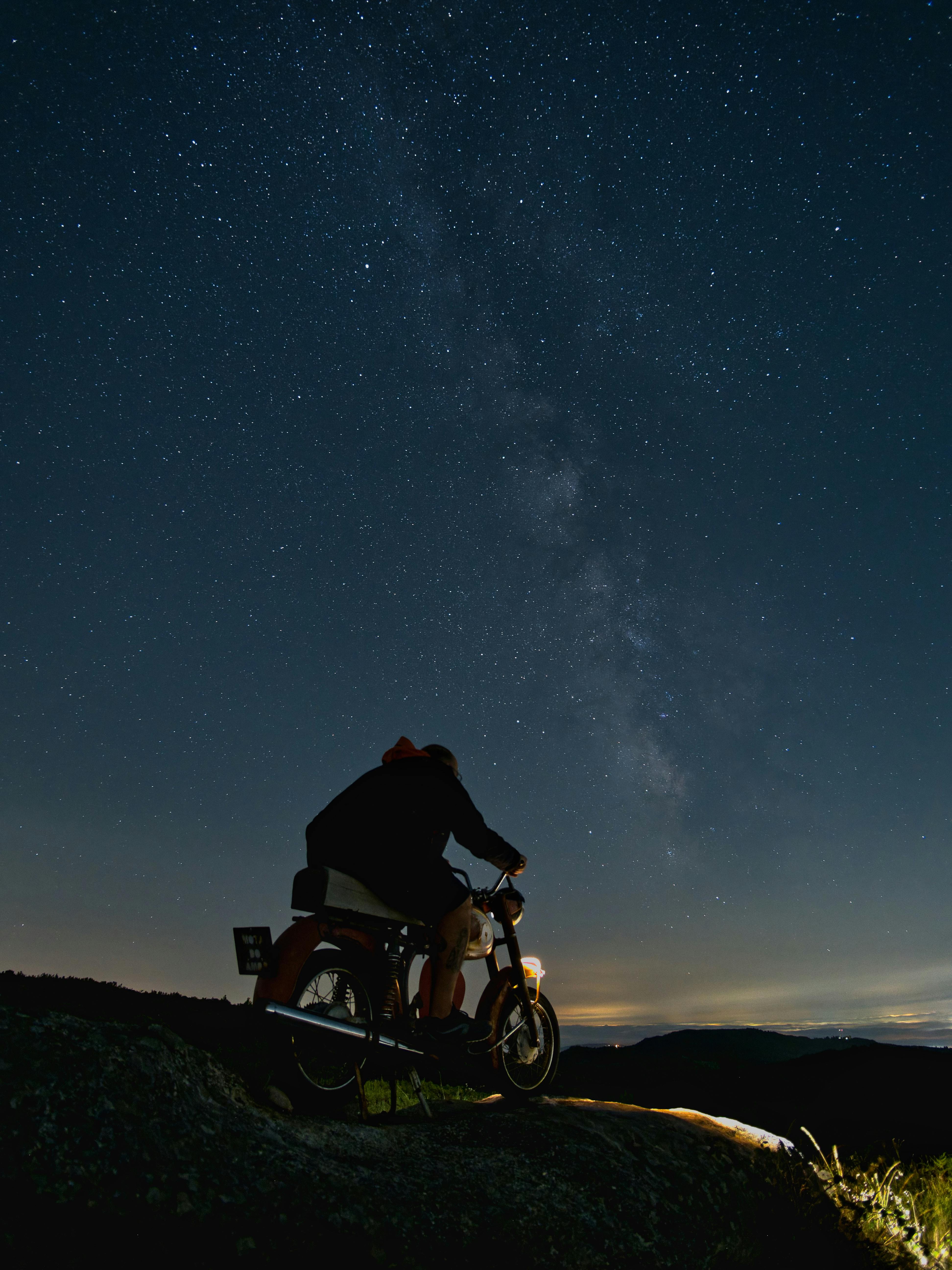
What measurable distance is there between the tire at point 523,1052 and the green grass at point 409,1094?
1.79ft

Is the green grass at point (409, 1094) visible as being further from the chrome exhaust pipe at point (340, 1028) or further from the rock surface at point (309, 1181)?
the chrome exhaust pipe at point (340, 1028)

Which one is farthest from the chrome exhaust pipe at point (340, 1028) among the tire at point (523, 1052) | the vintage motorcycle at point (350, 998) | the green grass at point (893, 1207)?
the green grass at point (893, 1207)

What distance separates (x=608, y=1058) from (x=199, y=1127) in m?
20.6

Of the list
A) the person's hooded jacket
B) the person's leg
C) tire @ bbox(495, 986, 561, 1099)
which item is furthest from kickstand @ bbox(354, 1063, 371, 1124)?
tire @ bbox(495, 986, 561, 1099)

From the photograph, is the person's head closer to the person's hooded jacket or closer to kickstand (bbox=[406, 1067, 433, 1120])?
the person's hooded jacket

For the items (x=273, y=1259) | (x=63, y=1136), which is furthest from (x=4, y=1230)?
(x=273, y=1259)

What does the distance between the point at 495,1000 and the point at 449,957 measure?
2.82 ft

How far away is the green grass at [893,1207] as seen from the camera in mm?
5637

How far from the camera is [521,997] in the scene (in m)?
5.95

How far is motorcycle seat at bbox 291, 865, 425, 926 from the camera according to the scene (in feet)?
15.0

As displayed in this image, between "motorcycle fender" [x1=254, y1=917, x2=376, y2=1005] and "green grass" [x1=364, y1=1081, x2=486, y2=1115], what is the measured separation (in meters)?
2.17

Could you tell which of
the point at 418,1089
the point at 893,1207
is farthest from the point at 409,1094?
the point at 893,1207

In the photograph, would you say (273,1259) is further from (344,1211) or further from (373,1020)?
(373,1020)

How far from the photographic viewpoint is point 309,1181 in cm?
340
